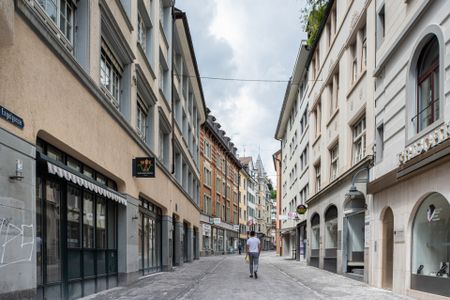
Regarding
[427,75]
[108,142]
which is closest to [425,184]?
[427,75]

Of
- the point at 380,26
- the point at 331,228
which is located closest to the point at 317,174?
the point at 331,228

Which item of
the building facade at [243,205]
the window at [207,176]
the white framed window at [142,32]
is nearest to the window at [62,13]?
the white framed window at [142,32]

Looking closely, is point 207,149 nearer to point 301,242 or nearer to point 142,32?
point 301,242

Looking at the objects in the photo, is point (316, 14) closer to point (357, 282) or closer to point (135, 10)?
point (135, 10)

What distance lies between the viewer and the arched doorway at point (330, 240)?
23.0 metres

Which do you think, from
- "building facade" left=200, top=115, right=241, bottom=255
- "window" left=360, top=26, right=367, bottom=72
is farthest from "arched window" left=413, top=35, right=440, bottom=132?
"building facade" left=200, top=115, right=241, bottom=255

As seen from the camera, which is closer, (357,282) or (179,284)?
(179,284)

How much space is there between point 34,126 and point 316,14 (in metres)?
12.0

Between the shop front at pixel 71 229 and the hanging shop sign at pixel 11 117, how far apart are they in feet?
2.76

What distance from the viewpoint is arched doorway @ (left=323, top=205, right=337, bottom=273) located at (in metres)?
23.0

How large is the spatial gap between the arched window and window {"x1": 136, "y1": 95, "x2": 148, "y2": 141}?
968cm

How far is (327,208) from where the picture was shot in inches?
969

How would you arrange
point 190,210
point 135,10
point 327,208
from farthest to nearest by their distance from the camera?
point 190,210, point 327,208, point 135,10

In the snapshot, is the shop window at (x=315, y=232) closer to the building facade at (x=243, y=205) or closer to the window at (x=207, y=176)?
the window at (x=207, y=176)
